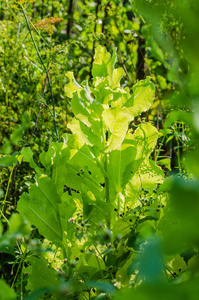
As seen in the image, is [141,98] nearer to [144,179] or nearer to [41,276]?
[144,179]

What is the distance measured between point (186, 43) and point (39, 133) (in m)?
1.45

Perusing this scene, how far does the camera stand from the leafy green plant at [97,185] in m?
0.69

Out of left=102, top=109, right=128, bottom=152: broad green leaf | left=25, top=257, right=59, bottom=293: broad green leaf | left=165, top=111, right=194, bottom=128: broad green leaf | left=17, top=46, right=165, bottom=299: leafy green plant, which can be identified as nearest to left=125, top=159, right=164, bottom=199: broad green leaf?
left=17, top=46, right=165, bottom=299: leafy green plant

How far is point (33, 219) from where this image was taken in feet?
2.43

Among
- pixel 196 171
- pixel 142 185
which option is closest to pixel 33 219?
pixel 142 185

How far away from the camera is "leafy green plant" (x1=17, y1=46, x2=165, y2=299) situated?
2.27 feet

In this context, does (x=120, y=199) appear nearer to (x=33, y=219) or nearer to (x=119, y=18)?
(x=33, y=219)

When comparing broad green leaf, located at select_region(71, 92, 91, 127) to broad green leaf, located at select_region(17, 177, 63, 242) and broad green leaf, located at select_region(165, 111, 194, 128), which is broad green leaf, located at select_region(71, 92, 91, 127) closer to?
broad green leaf, located at select_region(17, 177, 63, 242)

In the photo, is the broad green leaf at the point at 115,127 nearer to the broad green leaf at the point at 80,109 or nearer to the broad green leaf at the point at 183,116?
the broad green leaf at the point at 80,109

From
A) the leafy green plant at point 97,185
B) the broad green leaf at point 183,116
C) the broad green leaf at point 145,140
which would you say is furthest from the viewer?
the broad green leaf at point 145,140

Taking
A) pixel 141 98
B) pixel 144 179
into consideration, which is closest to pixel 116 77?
pixel 141 98

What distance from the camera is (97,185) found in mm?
773

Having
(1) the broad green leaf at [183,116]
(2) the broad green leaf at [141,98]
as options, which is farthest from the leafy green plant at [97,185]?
(1) the broad green leaf at [183,116]

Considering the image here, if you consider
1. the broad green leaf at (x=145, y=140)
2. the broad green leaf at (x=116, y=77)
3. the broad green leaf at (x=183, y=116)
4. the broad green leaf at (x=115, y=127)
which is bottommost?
the broad green leaf at (x=145, y=140)
